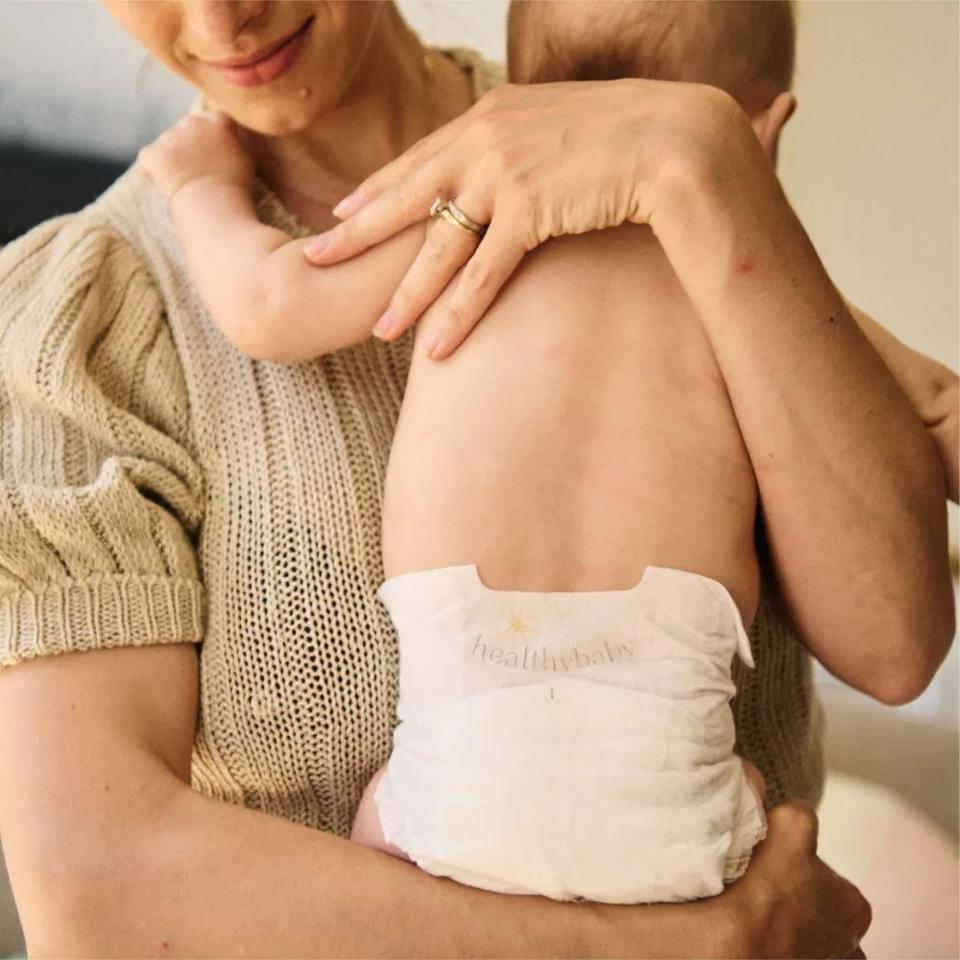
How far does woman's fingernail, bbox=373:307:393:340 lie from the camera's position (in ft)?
2.40

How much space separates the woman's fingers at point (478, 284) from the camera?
0.70 m

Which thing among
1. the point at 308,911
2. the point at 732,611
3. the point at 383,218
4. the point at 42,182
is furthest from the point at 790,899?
the point at 42,182

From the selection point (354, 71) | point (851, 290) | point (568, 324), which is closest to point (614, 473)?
point (568, 324)

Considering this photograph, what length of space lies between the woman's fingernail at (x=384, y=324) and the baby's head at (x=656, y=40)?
0.27m

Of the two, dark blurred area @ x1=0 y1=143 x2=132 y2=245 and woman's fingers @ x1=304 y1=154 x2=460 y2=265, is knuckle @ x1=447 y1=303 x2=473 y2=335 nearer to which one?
woman's fingers @ x1=304 y1=154 x2=460 y2=265

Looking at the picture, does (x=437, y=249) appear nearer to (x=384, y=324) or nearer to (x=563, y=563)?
(x=384, y=324)

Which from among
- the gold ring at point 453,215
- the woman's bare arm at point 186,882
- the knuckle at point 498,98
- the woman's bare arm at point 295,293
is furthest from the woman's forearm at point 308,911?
the knuckle at point 498,98

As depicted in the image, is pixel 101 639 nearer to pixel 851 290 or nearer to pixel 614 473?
pixel 614 473

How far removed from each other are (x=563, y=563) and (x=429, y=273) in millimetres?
239

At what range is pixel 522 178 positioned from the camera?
0.69 metres

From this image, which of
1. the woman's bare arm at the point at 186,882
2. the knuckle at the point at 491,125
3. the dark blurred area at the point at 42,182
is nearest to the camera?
the woman's bare arm at the point at 186,882

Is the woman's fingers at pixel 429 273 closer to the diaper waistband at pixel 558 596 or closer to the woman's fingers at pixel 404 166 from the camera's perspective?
the woman's fingers at pixel 404 166

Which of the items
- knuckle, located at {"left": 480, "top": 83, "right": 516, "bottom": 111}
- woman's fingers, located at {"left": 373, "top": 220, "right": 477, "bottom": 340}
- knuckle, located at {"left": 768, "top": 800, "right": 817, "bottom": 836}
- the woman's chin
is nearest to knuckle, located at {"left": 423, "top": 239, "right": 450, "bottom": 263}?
woman's fingers, located at {"left": 373, "top": 220, "right": 477, "bottom": 340}

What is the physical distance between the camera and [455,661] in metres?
0.66
